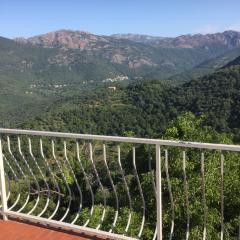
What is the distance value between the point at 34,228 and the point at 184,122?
10.9 m

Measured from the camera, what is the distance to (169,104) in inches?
2653

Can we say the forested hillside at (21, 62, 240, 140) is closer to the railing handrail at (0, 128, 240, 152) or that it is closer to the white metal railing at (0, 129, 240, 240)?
the white metal railing at (0, 129, 240, 240)

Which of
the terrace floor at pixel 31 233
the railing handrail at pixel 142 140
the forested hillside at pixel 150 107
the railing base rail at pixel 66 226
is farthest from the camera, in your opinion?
the forested hillside at pixel 150 107

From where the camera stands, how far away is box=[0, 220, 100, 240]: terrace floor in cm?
370

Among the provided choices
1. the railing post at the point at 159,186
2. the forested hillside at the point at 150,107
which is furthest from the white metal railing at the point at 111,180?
the forested hillside at the point at 150,107

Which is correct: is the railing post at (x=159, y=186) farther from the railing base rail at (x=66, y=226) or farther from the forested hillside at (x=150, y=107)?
the forested hillside at (x=150, y=107)

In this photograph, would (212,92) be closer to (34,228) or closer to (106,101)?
(106,101)

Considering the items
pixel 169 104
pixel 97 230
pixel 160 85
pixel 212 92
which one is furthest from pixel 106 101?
pixel 97 230

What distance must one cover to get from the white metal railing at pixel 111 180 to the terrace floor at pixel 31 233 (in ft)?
0.23

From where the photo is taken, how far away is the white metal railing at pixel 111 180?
10.4 ft

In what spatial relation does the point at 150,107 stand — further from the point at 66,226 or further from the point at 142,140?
the point at 142,140

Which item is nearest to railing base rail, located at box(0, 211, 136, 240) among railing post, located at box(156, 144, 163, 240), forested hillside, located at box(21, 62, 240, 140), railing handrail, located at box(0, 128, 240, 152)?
railing post, located at box(156, 144, 163, 240)

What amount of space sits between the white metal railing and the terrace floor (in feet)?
0.23

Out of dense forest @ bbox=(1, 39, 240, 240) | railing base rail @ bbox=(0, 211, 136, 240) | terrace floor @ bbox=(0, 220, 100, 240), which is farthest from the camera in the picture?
dense forest @ bbox=(1, 39, 240, 240)
